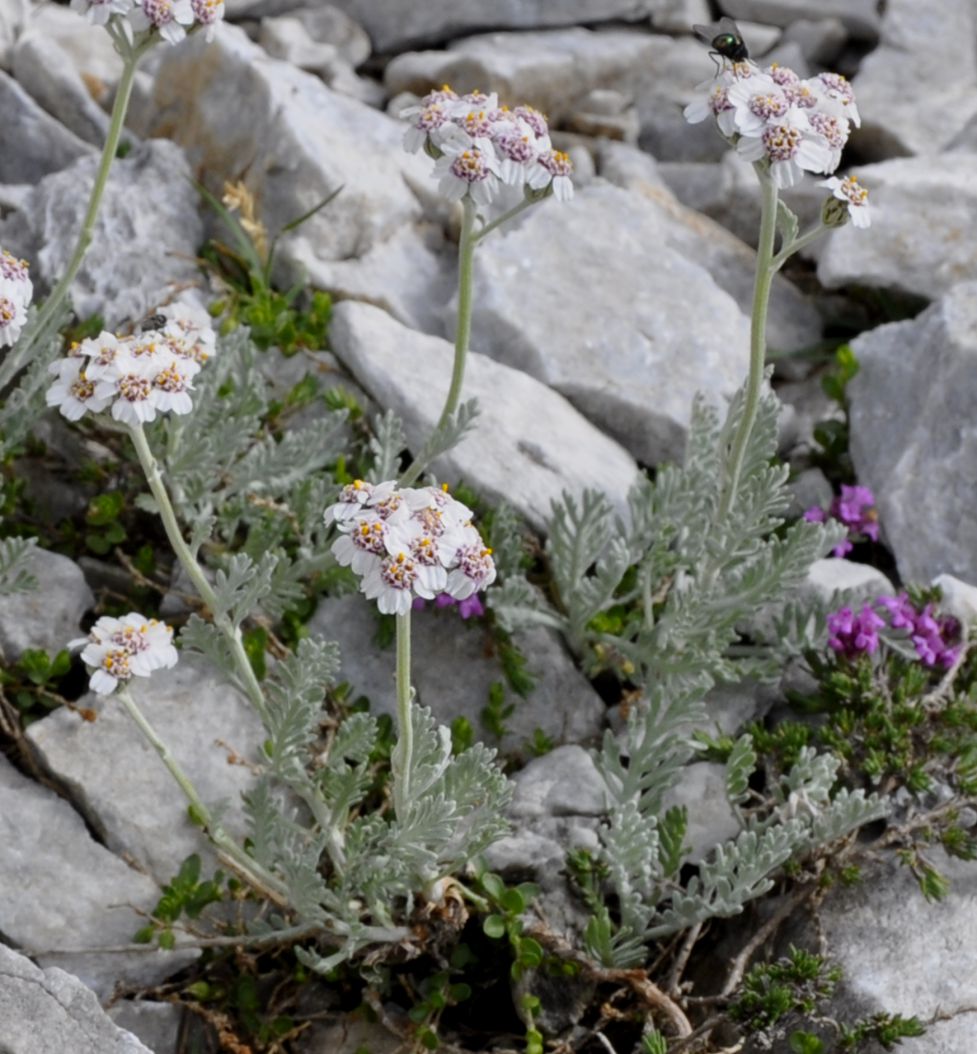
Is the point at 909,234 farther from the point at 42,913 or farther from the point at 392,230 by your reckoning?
the point at 42,913

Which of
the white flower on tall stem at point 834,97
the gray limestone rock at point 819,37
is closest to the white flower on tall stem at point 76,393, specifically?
the white flower on tall stem at point 834,97

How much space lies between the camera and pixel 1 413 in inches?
206

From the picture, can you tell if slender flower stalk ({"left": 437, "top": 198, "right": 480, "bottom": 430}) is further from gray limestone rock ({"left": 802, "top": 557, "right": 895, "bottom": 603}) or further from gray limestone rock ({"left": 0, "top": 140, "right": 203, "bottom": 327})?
gray limestone rock ({"left": 0, "top": 140, "right": 203, "bottom": 327})

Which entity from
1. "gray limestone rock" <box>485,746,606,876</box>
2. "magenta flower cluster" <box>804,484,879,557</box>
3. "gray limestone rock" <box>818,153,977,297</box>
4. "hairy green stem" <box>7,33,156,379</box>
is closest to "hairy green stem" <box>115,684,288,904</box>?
"gray limestone rock" <box>485,746,606,876</box>

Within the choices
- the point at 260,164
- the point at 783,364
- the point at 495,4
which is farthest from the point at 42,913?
the point at 495,4

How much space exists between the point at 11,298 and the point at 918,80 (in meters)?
6.14

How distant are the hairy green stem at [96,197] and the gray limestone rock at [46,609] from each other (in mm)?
803

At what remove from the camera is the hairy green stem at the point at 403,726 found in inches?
147

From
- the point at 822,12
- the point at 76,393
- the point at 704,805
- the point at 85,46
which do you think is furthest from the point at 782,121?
the point at 822,12

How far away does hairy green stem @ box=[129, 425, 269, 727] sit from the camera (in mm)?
4113

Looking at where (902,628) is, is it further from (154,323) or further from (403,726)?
(154,323)

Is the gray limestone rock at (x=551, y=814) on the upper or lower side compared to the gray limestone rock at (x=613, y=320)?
lower

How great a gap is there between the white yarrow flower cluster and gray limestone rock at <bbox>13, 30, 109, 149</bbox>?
3857 millimetres

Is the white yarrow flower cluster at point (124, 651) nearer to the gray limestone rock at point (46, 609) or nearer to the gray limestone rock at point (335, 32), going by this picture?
the gray limestone rock at point (46, 609)
